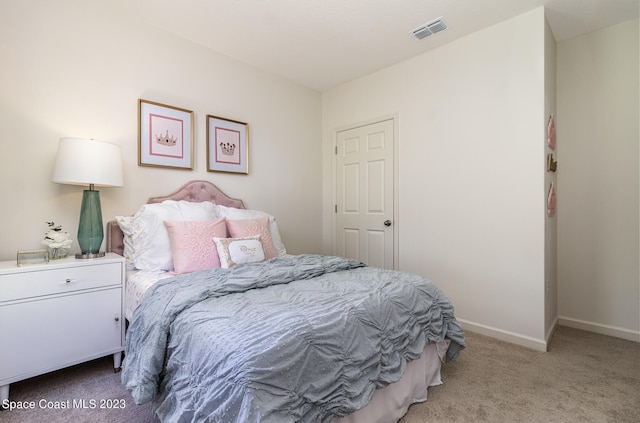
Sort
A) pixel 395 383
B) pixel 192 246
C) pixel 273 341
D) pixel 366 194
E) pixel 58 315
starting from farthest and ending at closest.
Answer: pixel 366 194
pixel 192 246
pixel 58 315
pixel 395 383
pixel 273 341

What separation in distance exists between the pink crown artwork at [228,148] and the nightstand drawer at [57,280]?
1462mm

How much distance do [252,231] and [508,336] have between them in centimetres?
227

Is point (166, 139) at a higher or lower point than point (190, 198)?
higher

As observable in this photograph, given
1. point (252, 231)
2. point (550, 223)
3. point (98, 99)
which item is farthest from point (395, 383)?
point (98, 99)

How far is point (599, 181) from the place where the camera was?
2711mm

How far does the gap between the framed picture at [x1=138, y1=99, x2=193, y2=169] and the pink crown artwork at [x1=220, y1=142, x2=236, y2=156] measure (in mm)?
314

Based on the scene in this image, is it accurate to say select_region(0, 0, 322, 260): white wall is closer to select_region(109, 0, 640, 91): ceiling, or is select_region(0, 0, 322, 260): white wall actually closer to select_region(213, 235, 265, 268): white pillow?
select_region(109, 0, 640, 91): ceiling

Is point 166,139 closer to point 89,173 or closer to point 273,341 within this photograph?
point 89,173

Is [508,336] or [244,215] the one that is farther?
[244,215]

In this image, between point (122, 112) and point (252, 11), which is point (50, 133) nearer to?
point (122, 112)

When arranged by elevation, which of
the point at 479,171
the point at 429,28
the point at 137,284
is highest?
the point at 429,28

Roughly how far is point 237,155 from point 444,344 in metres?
2.49

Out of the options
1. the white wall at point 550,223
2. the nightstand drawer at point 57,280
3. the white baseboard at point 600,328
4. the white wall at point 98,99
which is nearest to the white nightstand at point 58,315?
the nightstand drawer at point 57,280

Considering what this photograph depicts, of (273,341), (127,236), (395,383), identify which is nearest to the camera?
(273,341)
